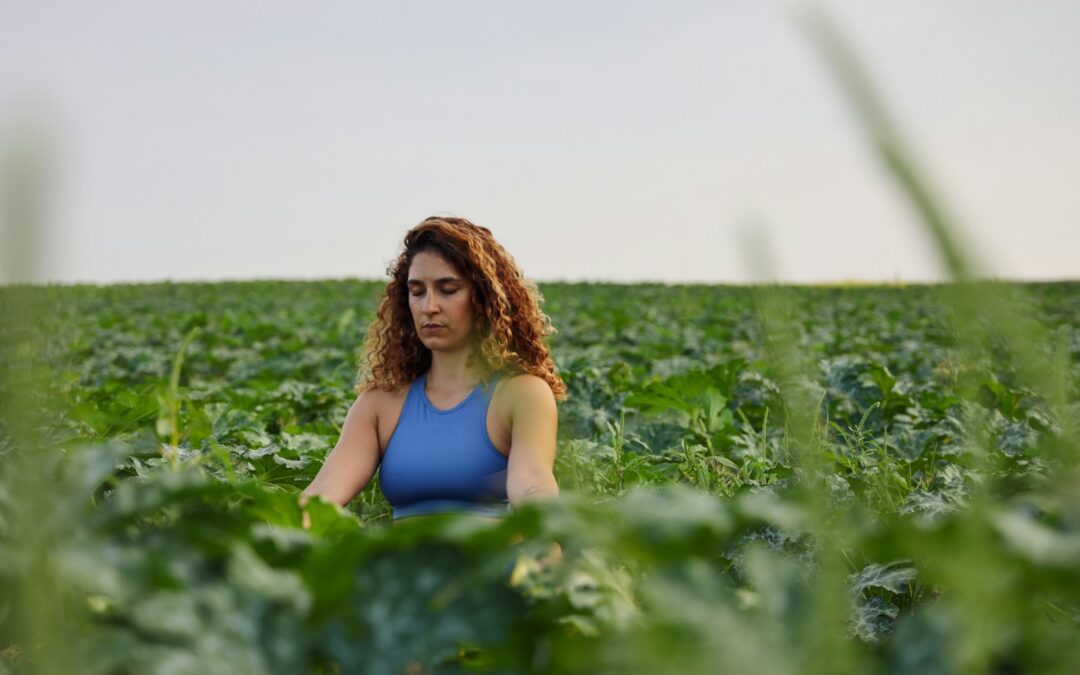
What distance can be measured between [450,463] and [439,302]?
556 mm

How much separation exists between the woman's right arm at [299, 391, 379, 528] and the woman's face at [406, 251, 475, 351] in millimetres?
354

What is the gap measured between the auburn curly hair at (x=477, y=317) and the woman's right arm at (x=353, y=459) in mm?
123

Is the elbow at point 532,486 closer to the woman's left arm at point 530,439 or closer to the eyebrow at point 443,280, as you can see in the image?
the woman's left arm at point 530,439

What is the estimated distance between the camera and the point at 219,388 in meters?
7.38

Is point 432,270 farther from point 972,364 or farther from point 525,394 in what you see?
point 972,364

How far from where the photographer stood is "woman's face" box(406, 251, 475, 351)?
3.28 m

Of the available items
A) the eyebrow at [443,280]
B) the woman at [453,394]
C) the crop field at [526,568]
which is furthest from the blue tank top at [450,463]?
the crop field at [526,568]

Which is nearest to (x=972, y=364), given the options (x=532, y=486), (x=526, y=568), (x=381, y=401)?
(x=526, y=568)

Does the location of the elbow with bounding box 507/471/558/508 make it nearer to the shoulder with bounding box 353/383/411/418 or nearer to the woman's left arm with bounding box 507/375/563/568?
the woman's left arm with bounding box 507/375/563/568

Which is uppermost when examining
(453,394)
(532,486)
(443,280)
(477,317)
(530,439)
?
(443,280)

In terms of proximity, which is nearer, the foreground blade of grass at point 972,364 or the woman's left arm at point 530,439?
the foreground blade of grass at point 972,364

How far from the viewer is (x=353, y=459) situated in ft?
10.9

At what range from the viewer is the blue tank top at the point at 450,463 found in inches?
125

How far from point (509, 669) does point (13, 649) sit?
275 cm
